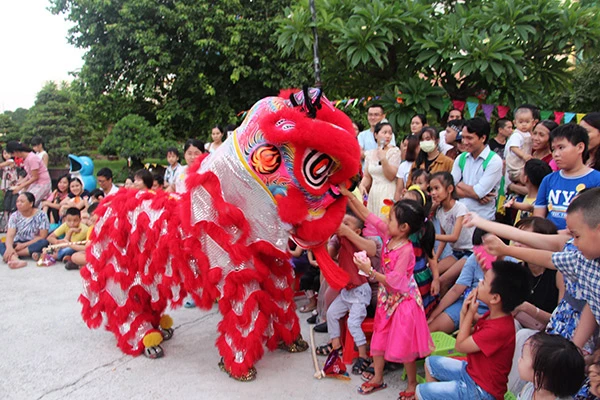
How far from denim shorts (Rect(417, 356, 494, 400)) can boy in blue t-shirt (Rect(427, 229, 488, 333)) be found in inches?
25.7

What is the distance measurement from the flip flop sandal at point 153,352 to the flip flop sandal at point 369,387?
4.70 ft

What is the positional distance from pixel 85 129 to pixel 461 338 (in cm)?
1972

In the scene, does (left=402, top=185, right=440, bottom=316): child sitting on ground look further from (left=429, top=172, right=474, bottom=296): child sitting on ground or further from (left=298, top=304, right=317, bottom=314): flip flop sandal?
(left=298, top=304, right=317, bottom=314): flip flop sandal

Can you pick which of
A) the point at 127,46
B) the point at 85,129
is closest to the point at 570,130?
the point at 127,46

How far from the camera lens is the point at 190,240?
2844mm

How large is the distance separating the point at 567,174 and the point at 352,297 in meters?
1.54

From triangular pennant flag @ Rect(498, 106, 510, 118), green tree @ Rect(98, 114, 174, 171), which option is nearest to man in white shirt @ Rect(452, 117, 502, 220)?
triangular pennant flag @ Rect(498, 106, 510, 118)

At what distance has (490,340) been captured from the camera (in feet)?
7.24

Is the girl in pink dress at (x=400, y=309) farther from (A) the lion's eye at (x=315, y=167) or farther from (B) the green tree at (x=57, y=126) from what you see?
(B) the green tree at (x=57, y=126)

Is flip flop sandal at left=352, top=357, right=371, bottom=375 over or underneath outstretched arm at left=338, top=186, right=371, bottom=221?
underneath

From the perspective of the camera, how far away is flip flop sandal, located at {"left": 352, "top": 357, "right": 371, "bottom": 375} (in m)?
2.96

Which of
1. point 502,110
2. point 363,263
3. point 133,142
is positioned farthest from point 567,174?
point 133,142

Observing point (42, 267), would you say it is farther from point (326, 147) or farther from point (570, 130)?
point (570, 130)

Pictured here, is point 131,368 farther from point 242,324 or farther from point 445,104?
point 445,104
